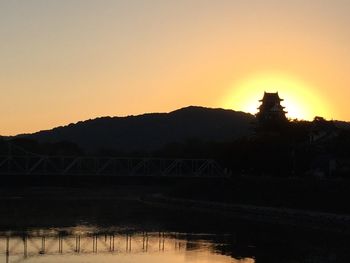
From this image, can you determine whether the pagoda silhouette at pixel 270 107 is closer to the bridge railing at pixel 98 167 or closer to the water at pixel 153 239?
the bridge railing at pixel 98 167

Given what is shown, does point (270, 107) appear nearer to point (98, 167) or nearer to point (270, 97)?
point (270, 97)

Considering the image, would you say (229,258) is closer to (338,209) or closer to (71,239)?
(71,239)

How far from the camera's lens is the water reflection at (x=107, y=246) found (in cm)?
3453

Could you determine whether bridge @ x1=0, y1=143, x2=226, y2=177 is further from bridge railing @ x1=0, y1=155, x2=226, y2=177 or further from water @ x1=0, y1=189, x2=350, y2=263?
water @ x1=0, y1=189, x2=350, y2=263

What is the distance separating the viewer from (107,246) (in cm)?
3878

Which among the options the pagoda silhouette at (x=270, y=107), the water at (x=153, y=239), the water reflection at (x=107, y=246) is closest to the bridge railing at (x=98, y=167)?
the pagoda silhouette at (x=270, y=107)

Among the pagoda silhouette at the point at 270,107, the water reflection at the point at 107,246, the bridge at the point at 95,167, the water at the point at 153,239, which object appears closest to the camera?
the water reflection at the point at 107,246

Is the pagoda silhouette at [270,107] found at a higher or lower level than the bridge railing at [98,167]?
higher

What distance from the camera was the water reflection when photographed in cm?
3453

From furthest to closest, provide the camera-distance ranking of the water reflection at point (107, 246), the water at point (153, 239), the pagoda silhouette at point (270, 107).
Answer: the pagoda silhouette at point (270, 107)
the water at point (153, 239)
the water reflection at point (107, 246)

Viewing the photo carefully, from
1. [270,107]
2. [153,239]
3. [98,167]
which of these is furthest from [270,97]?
[153,239]

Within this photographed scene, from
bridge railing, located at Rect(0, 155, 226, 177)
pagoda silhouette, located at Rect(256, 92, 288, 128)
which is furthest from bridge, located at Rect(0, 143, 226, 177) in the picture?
pagoda silhouette, located at Rect(256, 92, 288, 128)

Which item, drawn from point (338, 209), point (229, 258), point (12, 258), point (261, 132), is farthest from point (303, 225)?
point (261, 132)

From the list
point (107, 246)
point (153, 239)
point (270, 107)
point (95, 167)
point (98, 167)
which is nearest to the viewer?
point (107, 246)
